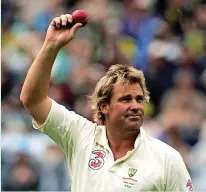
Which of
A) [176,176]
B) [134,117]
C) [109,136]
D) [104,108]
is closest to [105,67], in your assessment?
[104,108]

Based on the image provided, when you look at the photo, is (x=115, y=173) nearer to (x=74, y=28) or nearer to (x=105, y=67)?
(x=74, y=28)

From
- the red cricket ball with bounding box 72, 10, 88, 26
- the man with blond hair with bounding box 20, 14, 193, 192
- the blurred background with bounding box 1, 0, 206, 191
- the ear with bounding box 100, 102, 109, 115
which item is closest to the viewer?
the red cricket ball with bounding box 72, 10, 88, 26

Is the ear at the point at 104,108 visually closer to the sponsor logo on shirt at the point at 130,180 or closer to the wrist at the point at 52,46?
the sponsor logo on shirt at the point at 130,180

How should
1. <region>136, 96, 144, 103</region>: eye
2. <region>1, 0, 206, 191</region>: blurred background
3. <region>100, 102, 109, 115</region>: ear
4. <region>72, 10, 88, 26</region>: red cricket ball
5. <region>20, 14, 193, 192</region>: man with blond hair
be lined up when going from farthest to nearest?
<region>1, 0, 206, 191</region>: blurred background, <region>100, 102, 109, 115</region>: ear, <region>136, 96, 144, 103</region>: eye, <region>20, 14, 193, 192</region>: man with blond hair, <region>72, 10, 88, 26</region>: red cricket ball

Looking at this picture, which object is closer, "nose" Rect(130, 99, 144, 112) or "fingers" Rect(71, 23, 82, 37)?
"fingers" Rect(71, 23, 82, 37)

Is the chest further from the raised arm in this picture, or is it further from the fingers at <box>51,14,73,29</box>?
the fingers at <box>51,14,73,29</box>

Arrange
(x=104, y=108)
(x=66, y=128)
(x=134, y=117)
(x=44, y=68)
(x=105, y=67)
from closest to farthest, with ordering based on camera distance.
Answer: (x=44, y=68)
(x=134, y=117)
(x=66, y=128)
(x=104, y=108)
(x=105, y=67)

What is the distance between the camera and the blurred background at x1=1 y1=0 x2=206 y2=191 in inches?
269

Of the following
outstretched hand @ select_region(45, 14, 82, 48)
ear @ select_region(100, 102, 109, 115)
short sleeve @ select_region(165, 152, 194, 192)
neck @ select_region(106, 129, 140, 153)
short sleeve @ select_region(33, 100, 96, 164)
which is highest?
outstretched hand @ select_region(45, 14, 82, 48)

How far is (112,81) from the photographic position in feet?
12.2

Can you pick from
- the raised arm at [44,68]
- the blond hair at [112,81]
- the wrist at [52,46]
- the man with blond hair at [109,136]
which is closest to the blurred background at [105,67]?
the blond hair at [112,81]

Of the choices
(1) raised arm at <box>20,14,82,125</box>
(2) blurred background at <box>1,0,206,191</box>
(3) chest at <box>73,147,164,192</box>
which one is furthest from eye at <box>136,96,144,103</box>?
(2) blurred background at <box>1,0,206,191</box>

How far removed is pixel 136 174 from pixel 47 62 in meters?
0.70

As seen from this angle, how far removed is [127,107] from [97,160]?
30 cm
